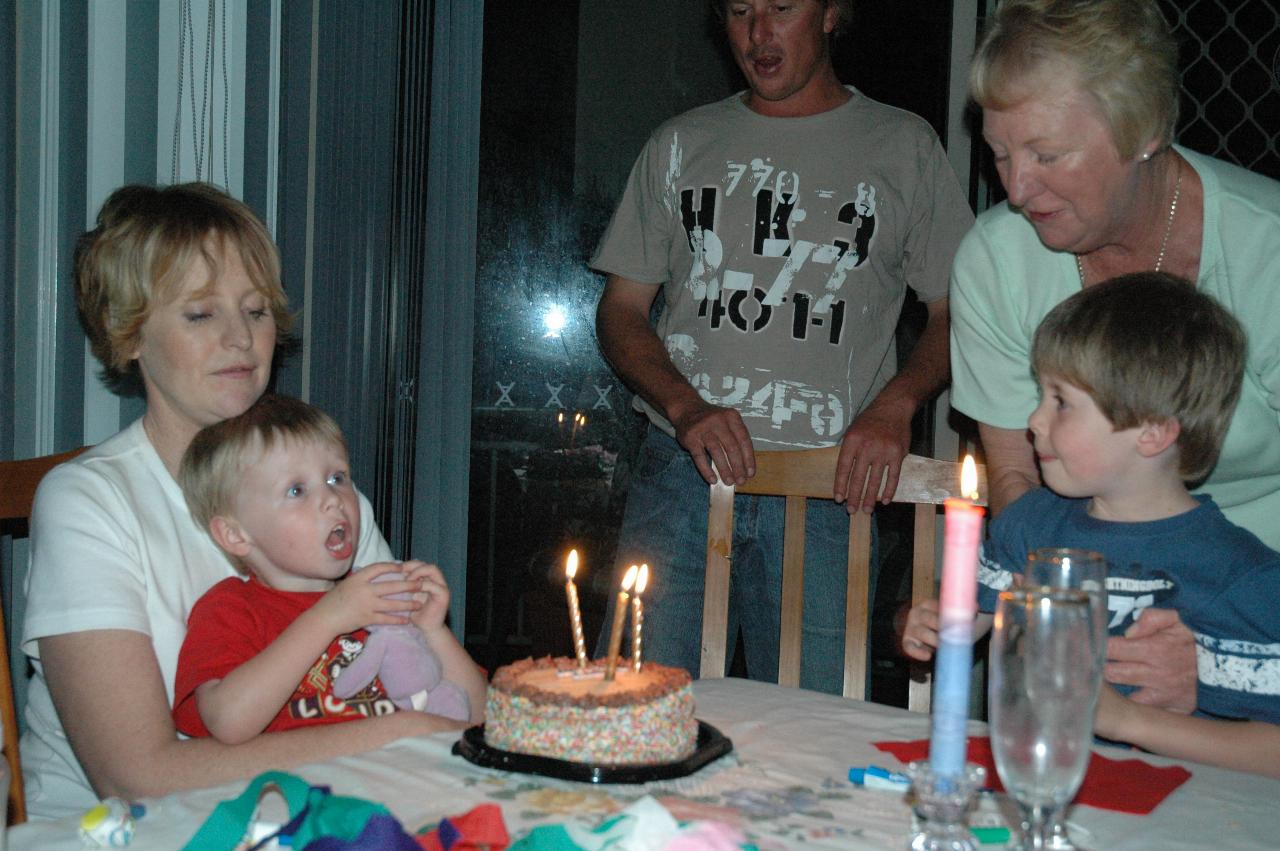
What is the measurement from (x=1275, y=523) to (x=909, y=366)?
2.66 feet

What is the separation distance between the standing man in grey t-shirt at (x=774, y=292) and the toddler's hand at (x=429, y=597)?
82 centimetres

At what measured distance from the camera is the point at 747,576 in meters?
Answer: 2.31

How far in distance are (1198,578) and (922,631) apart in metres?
0.37

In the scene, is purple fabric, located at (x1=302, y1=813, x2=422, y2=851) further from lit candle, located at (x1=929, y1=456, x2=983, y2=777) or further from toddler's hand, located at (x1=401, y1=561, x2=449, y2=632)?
toddler's hand, located at (x1=401, y1=561, x2=449, y2=632)

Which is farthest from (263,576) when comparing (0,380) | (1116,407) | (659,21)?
(659,21)

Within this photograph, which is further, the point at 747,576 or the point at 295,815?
the point at 747,576

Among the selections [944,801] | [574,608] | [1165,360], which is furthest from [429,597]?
[1165,360]

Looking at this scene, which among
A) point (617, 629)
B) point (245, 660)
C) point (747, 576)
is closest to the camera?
point (617, 629)

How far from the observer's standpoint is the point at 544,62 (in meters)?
3.18

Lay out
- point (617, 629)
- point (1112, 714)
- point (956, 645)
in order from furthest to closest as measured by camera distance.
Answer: point (1112, 714) < point (617, 629) < point (956, 645)

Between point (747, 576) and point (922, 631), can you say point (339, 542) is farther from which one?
point (747, 576)

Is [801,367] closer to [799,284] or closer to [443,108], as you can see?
[799,284]

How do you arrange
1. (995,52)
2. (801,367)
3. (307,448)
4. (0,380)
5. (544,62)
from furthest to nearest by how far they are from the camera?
(544,62) → (801,367) → (0,380) → (995,52) → (307,448)

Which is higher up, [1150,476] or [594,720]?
[1150,476]
